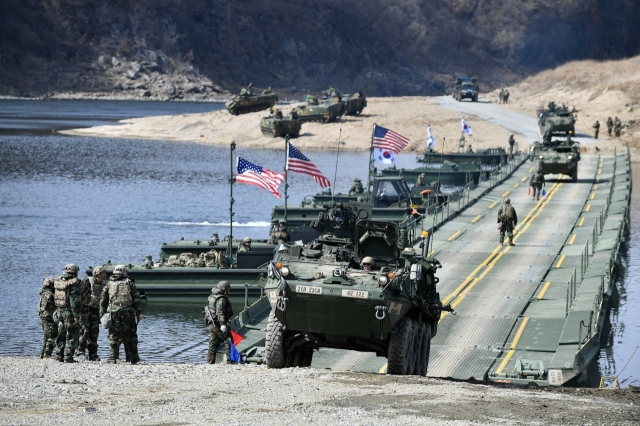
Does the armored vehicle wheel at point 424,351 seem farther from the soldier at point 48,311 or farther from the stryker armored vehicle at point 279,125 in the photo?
the stryker armored vehicle at point 279,125

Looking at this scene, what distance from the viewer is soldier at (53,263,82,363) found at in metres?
20.6

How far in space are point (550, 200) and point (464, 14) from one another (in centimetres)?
14857

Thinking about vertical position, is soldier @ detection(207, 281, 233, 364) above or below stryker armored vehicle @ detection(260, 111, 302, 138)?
below

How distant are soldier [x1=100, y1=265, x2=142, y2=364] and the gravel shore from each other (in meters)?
→ 0.78

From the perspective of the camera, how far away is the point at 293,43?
184750 millimetres

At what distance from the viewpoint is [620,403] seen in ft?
59.0

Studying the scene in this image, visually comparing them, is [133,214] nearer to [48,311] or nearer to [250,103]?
[48,311]

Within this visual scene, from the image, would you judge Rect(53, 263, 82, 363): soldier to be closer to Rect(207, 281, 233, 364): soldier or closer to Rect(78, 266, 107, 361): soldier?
Rect(78, 266, 107, 361): soldier

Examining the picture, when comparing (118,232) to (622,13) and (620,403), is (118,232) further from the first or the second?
(622,13)

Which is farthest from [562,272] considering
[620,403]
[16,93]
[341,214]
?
[16,93]

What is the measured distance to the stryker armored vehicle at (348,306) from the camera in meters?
20.1

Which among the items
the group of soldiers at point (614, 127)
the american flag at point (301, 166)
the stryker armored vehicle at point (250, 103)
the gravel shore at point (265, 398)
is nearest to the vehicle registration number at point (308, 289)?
the gravel shore at point (265, 398)

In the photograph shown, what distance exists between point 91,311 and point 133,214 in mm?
37006

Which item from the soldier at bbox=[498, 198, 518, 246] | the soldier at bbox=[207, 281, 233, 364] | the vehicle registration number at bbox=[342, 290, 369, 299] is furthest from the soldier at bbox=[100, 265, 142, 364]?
the soldier at bbox=[498, 198, 518, 246]
